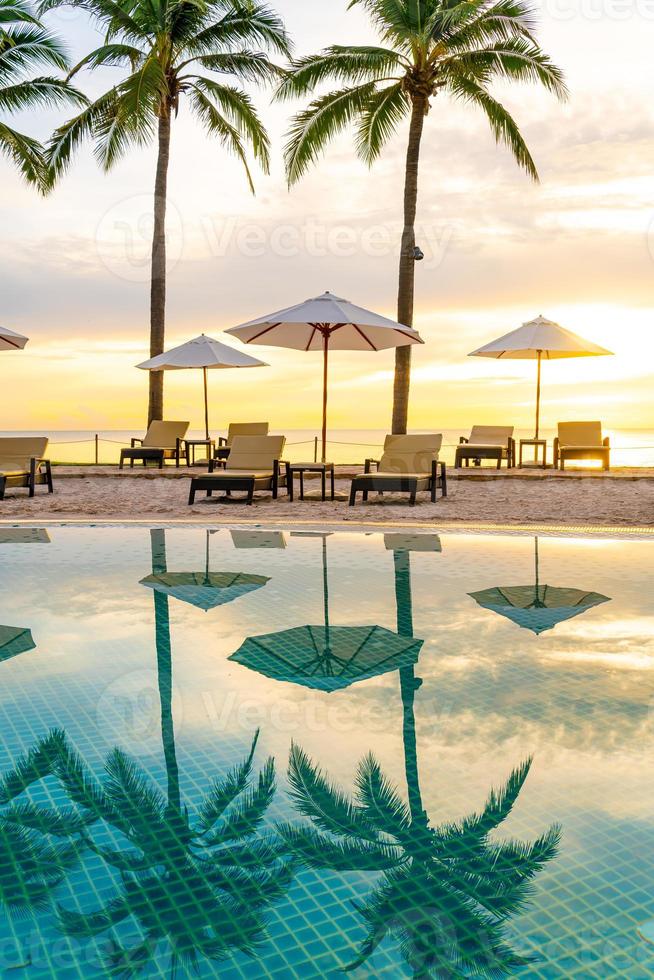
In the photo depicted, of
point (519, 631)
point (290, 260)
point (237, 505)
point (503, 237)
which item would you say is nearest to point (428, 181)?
point (503, 237)

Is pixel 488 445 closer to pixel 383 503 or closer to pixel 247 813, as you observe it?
pixel 383 503

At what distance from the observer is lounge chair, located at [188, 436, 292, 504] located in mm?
10789

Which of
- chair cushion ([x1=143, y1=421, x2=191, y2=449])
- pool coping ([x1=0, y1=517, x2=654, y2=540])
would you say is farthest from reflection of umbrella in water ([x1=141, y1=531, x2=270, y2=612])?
chair cushion ([x1=143, y1=421, x2=191, y2=449])

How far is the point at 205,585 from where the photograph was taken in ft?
20.5

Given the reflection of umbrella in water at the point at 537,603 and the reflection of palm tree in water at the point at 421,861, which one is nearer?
the reflection of palm tree in water at the point at 421,861

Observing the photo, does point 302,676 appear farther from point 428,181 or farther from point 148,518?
point 428,181

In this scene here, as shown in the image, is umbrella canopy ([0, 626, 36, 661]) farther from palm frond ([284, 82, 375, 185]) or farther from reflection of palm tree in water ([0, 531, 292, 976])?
palm frond ([284, 82, 375, 185])

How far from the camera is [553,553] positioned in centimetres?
749

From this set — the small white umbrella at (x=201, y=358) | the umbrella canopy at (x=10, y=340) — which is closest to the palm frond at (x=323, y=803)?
the umbrella canopy at (x=10, y=340)

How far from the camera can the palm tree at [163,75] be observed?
16297 mm

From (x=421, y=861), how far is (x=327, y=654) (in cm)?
207

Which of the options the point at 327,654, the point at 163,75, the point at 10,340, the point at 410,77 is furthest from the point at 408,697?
the point at 163,75

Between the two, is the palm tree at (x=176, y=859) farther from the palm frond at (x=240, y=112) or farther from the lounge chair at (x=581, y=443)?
the palm frond at (x=240, y=112)

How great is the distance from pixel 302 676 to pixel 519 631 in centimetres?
152
